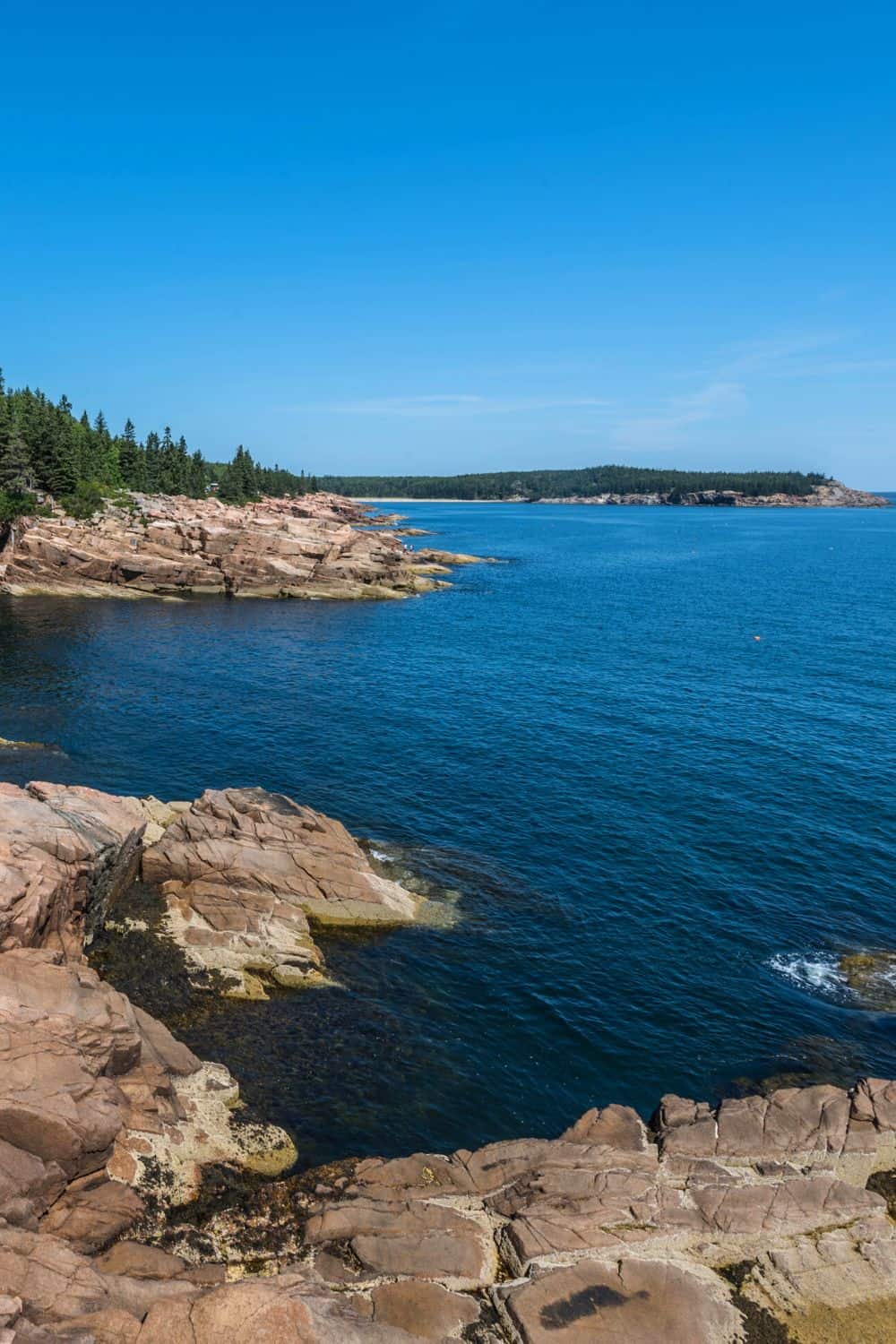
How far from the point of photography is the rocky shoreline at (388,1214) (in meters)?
18.7

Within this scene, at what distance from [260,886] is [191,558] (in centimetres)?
9764

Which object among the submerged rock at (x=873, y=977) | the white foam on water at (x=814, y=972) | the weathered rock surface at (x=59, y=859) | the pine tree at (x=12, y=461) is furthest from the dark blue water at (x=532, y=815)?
the pine tree at (x=12, y=461)

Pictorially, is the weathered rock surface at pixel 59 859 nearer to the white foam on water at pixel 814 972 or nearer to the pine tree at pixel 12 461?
the white foam on water at pixel 814 972

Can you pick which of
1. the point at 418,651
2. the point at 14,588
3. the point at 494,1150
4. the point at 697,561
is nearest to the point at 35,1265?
the point at 494,1150

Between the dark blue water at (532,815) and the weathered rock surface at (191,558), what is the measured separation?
9796mm

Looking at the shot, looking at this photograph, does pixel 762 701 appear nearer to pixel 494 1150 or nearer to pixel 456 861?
pixel 456 861

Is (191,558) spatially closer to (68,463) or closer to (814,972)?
(68,463)

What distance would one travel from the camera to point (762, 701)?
253ft

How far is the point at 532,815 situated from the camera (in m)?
52.5

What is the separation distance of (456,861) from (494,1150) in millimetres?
21548

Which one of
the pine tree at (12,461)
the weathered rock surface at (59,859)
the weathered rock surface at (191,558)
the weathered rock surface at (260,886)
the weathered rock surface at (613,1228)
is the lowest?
the weathered rock surface at (613,1228)

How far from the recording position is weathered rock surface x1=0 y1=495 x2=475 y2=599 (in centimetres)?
11812

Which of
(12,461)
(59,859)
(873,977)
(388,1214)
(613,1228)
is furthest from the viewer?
(12,461)

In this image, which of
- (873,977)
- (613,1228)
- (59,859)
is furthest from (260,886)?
(873,977)
